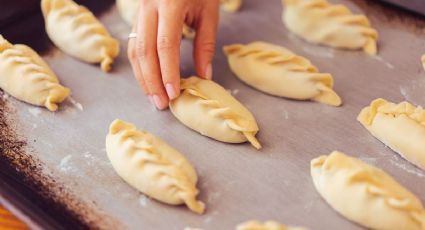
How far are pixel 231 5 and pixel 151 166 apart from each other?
0.96m

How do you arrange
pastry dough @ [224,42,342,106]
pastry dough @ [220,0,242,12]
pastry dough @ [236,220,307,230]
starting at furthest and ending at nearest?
1. pastry dough @ [220,0,242,12]
2. pastry dough @ [224,42,342,106]
3. pastry dough @ [236,220,307,230]

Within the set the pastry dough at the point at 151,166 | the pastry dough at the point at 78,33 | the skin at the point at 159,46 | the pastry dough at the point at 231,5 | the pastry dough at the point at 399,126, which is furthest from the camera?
the pastry dough at the point at 231,5

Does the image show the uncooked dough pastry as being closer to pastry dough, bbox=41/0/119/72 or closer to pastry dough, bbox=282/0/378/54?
pastry dough, bbox=282/0/378/54

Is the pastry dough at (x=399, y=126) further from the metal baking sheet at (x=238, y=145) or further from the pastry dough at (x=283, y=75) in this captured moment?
the pastry dough at (x=283, y=75)

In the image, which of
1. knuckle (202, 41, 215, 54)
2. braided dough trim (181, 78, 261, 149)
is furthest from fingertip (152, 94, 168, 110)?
knuckle (202, 41, 215, 54)

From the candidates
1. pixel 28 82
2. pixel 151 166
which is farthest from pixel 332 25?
pixel 28 82

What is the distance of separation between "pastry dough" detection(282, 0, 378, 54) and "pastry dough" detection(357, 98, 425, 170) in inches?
13.6

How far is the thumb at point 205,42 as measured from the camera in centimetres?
185

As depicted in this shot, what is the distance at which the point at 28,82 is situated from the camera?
1.79m

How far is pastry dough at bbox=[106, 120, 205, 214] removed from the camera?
1.49m

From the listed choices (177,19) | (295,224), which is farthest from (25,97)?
(295,224)

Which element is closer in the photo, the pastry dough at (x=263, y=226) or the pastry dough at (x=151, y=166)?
the pastry dough at (x=263, y=226)

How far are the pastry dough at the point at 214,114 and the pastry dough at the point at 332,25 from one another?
19.3 inches

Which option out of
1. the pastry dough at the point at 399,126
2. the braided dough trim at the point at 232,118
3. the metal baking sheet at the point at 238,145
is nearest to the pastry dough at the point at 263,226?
the metal baking sheet at the point at 238,145
